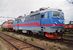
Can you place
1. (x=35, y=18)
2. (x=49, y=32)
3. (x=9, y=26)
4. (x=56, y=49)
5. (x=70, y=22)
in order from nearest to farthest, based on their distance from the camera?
(x=56, y=49)
(x=49, y=32)
(x=35, y=18)
(x=70, y=22)
(x=9, y=26)

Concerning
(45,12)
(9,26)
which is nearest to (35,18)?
(45,12)

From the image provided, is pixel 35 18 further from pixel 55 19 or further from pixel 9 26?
pixel 9 26

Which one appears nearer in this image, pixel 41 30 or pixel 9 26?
pixel 41 30

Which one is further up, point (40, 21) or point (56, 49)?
point (40, 21)

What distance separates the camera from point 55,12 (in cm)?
1756

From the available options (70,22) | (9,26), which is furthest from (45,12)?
(9,26)

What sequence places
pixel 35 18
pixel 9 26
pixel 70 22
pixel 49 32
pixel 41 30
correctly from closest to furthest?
pixel 49 32 → pixel 41 30 → pixel 35 18 → pixel 70 22 → pixel 9 26

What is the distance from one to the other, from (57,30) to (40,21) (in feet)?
8.59

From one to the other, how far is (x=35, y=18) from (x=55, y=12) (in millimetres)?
3929

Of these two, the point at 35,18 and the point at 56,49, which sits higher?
the point at 35,18

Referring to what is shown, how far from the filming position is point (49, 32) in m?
17.0

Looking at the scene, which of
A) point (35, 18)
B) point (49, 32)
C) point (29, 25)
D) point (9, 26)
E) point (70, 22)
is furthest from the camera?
point (9, 26)

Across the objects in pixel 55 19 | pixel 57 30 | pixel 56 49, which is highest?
pixel 55 19

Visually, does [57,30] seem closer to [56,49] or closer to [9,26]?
[56,49]
